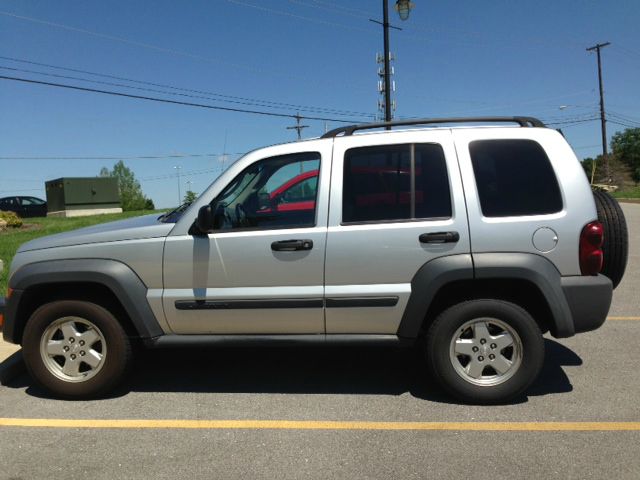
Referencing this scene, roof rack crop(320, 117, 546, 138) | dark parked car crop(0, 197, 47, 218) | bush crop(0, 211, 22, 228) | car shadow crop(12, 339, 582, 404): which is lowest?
car shadow crop(12, 339, 582, 404)

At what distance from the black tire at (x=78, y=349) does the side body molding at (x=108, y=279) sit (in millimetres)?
173

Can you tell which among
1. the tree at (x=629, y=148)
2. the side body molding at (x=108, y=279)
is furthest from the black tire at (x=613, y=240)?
the tree at (x=629, y=148)

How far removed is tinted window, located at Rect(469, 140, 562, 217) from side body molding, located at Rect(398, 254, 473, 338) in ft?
1.28

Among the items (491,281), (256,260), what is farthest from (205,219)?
(491,281)

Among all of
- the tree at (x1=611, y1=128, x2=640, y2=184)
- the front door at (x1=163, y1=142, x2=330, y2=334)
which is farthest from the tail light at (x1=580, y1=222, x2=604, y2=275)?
the tree at (x1=611, y1=128, x2=640, y2=184)

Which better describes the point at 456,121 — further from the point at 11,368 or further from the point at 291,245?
the point at 11,368

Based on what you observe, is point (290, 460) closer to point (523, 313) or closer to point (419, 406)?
point (419, 406)

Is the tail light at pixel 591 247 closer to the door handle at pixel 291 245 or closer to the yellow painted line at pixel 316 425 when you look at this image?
the yellow painted line at pixel 316 425

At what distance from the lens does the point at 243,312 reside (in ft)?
12.8

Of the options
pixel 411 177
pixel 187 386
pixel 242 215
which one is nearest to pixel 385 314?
pixel 411 177

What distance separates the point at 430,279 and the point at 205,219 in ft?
5.13

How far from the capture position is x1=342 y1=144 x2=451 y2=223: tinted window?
3.81 meters

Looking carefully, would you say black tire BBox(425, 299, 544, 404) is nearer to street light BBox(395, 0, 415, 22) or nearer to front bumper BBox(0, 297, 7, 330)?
front bumper BBox(0, 297, 7, 330)

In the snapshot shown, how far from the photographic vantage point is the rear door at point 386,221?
3734mm
